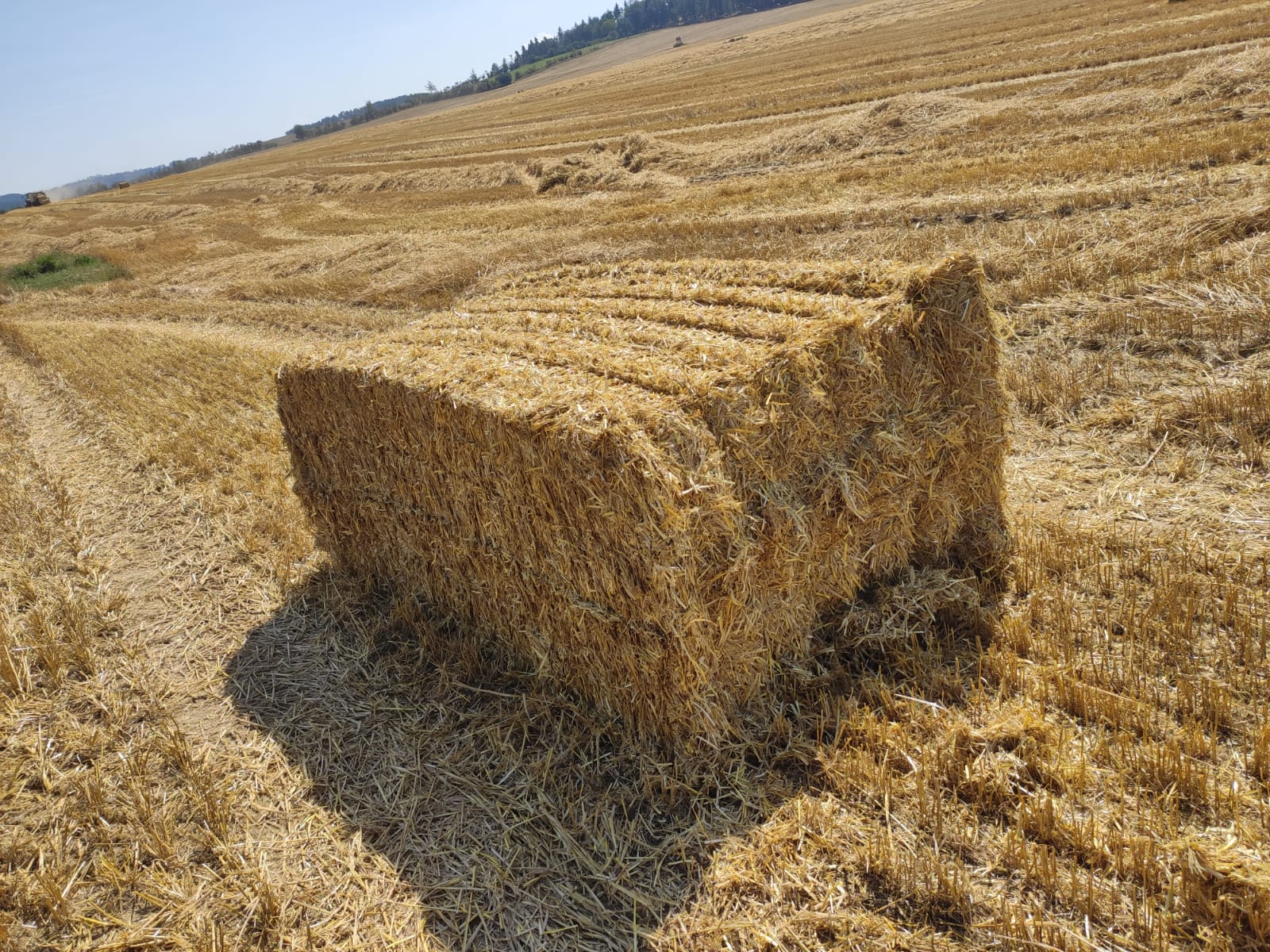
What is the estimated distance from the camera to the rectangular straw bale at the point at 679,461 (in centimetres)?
347

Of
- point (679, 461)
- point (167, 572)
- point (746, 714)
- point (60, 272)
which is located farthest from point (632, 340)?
point (60, 272)

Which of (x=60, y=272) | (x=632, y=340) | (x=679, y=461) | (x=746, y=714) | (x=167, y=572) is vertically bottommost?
(x=746, y=714)

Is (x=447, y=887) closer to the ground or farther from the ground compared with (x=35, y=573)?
closer to the ground

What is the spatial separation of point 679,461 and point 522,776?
179cm

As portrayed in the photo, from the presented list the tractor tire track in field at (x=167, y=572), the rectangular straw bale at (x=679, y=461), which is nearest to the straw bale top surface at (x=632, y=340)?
the rectangular straw bale at (x=679, y=461)

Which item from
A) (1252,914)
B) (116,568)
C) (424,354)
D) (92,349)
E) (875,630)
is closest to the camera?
(1252,914)

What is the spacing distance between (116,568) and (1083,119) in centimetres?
1814

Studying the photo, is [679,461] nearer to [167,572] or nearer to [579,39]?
[167,572]

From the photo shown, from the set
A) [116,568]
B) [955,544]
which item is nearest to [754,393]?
[955,544]

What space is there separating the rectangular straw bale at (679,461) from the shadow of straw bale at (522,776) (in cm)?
21

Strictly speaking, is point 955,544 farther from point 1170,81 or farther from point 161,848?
point 1170,81

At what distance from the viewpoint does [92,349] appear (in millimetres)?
14641

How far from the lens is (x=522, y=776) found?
151 inches

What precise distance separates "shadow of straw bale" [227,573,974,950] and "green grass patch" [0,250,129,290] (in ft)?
88.6
